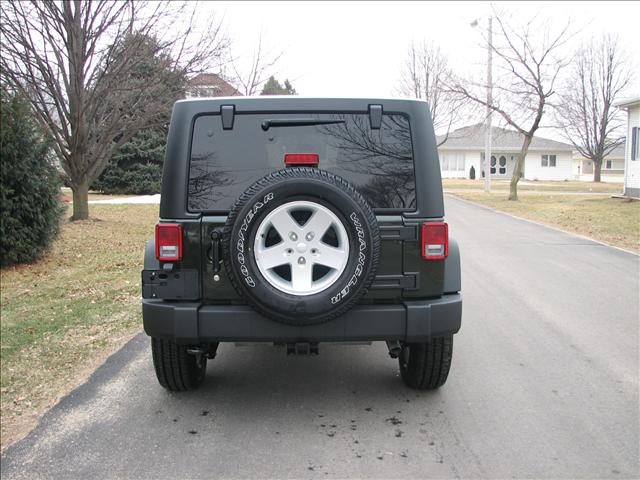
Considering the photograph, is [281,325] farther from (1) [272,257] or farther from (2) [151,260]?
(2) [151,260]

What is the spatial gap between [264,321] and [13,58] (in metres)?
12.3

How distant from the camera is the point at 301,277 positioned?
364cm

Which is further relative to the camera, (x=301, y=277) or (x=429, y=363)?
(x=429, y=363)

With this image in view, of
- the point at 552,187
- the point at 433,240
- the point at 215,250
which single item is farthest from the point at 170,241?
the point at 552,187

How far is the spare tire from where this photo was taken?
3.54m

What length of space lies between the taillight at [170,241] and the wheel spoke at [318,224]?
810 mm

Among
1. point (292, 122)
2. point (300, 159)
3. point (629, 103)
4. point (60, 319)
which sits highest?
point (629, 103)

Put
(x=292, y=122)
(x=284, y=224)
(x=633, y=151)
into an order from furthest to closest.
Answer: (x=633, y=151) → (x=292, y=122) → (x=284, y=224)

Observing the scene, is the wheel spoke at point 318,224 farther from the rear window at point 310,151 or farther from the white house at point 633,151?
the white house at point 633,151

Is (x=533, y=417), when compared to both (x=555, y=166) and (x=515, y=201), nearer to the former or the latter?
(x=515, y=201)

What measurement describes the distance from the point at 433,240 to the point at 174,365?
199cm

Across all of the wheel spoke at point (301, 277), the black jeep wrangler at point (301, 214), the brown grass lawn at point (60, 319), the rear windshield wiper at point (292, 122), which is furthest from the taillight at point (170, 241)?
the brown grass lawn at point (60, 319)

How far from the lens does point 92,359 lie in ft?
17.4

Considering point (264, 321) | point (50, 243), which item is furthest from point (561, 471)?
point (50, 243)
